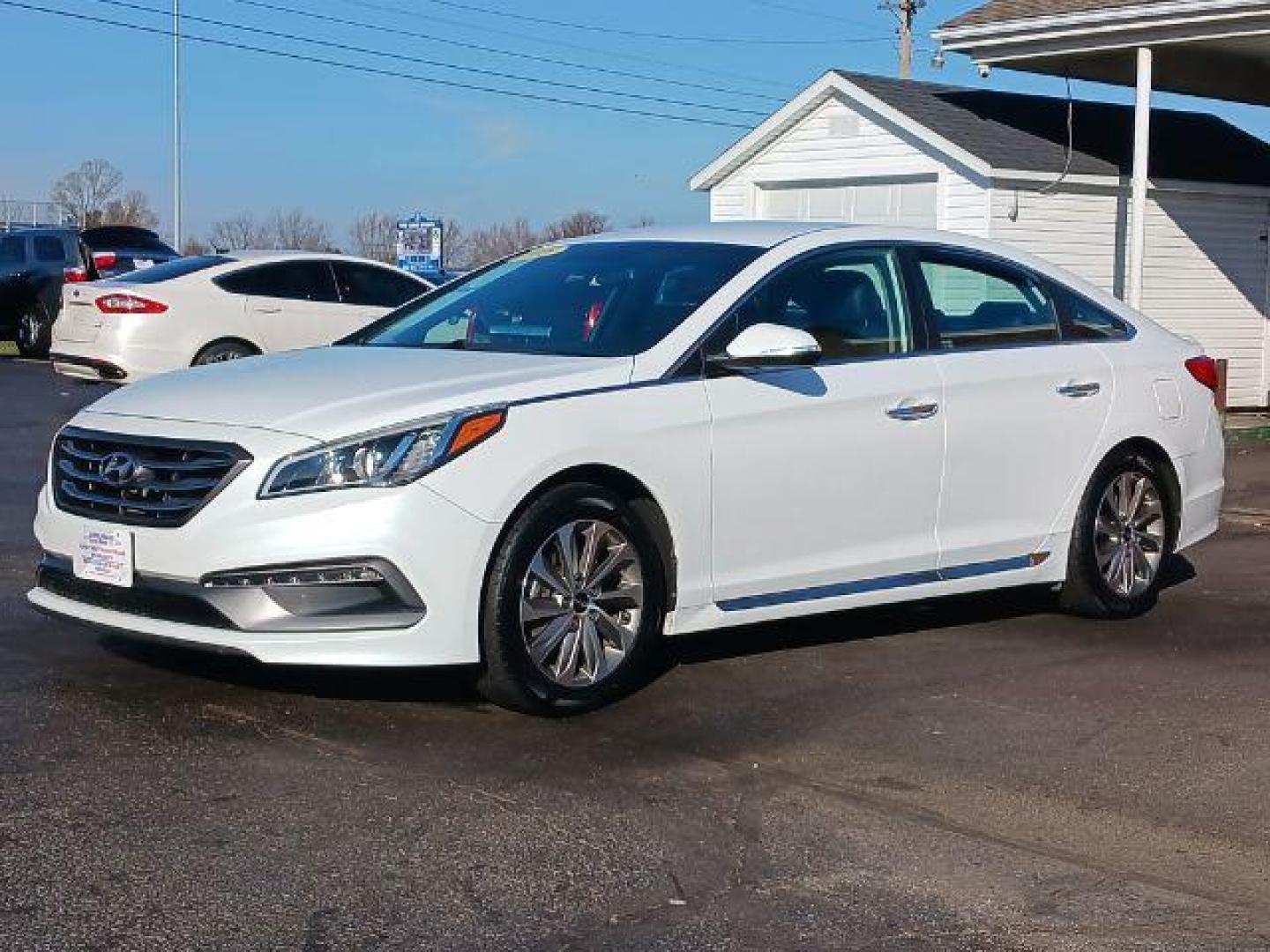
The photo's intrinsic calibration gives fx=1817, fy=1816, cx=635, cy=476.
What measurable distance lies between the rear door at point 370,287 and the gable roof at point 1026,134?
4686 millimetres

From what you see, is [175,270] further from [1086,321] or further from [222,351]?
[1086,321]

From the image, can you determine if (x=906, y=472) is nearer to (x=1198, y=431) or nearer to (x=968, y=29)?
(x=1198, y=431)

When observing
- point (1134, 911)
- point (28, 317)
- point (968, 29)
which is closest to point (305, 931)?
point (1134, 911)

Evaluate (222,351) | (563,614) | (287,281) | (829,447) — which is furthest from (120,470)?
(287,281)

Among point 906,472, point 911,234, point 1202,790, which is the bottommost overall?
point 1202,790

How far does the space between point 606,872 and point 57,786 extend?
1.61 m

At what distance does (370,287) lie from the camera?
54.3 feet

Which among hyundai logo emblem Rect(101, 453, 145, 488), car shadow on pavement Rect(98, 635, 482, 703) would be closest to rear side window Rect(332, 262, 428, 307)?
car shadow on pavement Rect(98, 635, 482, 703)

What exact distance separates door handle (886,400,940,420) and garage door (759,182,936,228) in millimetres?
10633

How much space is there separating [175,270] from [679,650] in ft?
32.5

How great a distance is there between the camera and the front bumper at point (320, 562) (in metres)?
5.44

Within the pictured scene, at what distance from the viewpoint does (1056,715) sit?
243 inches

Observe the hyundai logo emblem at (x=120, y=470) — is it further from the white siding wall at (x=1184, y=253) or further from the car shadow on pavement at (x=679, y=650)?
the white siding wall at (x=1184, y=253)

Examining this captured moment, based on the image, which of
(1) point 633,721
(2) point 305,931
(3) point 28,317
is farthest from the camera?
(3) point 28,317
